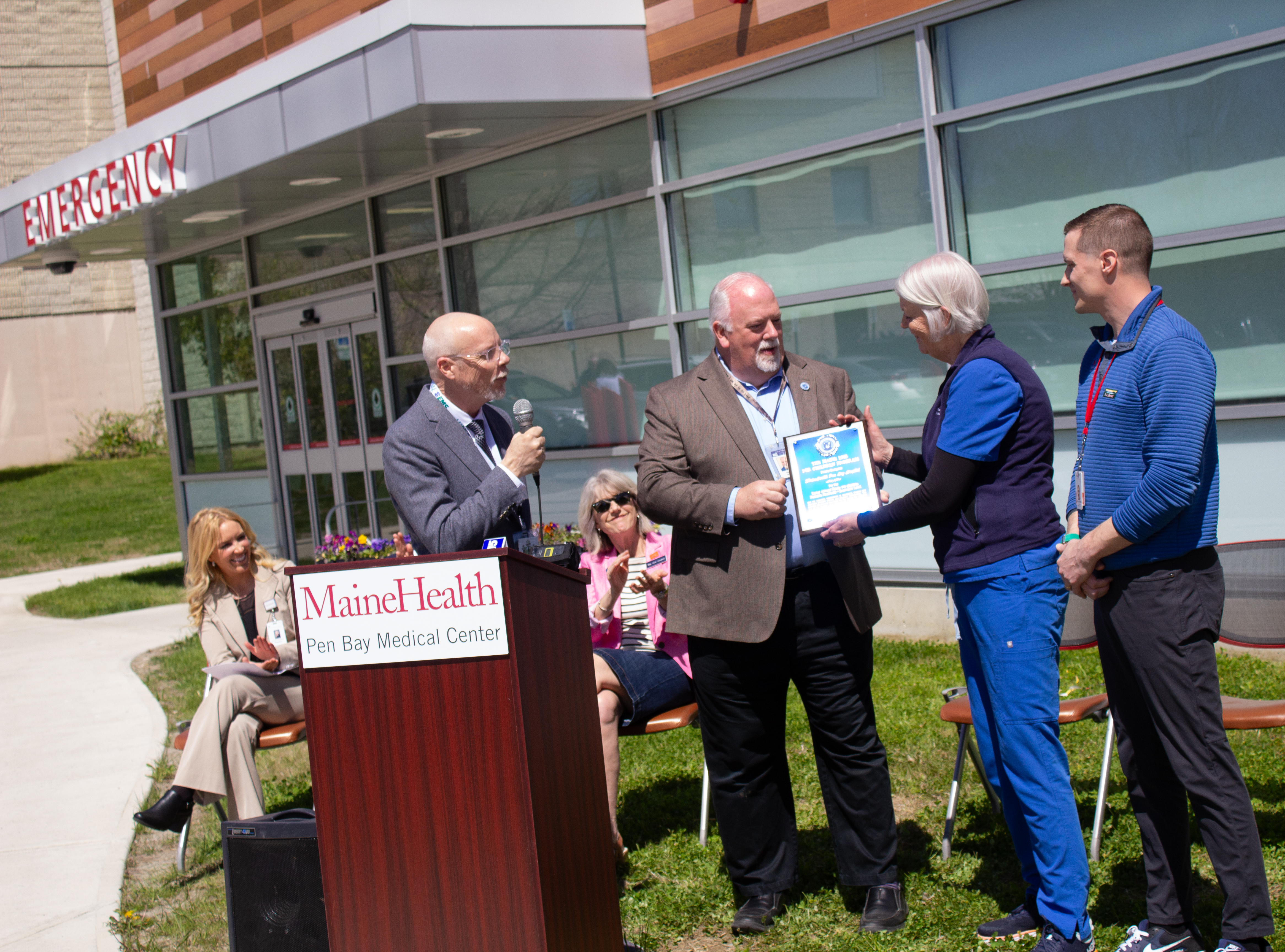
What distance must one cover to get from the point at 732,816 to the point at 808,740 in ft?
5.80

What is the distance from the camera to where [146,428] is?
28.5 meters

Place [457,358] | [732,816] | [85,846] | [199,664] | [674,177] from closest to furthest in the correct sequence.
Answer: [457,358], [732,816], [85,846], [674,177], [199,664]

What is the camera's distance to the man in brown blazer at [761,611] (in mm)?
3621

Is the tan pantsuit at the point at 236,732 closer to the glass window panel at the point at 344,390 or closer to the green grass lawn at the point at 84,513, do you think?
the glass window panel at the point at 344,390

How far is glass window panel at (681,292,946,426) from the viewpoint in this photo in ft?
23.4

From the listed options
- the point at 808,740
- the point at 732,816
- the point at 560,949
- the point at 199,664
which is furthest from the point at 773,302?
the point at 199,664


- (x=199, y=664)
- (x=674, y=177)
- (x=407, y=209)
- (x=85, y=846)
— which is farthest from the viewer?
(x=407, y=209)

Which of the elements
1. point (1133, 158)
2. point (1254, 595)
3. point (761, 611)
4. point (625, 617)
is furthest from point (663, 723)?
point (1133, 158)

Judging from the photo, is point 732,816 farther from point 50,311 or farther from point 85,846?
point 50,311

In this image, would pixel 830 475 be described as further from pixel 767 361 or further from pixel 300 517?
pixel 300 517

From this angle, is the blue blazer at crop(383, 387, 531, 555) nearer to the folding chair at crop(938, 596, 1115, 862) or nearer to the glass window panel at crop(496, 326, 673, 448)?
the folding chair at crop(938, 596, 1115, 862)

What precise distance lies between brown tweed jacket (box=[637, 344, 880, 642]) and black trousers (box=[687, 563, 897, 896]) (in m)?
0.11

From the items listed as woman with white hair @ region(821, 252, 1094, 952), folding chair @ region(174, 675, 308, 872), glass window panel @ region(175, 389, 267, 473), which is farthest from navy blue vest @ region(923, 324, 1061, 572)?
glass window panel @ region(175, 389, 267, 473)

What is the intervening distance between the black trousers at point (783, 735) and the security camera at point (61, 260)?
1028cm
